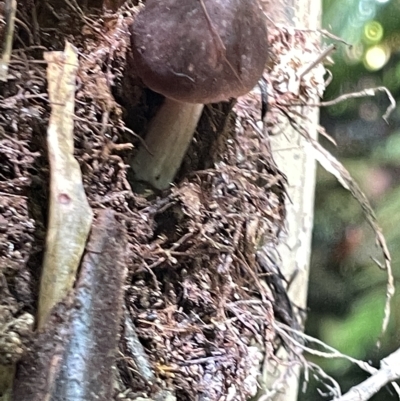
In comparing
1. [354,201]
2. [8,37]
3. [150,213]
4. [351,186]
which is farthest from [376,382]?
[8,37]

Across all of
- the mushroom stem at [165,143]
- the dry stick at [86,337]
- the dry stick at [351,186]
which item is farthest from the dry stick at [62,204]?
the dry stick at [351,186]

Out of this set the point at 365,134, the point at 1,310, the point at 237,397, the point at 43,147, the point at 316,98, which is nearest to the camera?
the point at 1,310

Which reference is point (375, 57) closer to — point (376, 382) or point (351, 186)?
point (351, 186)

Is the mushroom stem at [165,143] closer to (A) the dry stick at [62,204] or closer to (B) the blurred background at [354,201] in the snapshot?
(A) the dry stick at [62,204]

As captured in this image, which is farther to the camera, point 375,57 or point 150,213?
point 375,57

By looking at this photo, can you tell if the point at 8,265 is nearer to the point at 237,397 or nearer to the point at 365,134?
the point at 237,397

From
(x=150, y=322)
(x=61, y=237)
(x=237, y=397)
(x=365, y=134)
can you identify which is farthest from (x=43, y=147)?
(x=365, y=134)

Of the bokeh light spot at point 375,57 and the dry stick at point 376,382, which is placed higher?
the bokeh light spot at point 375,57
